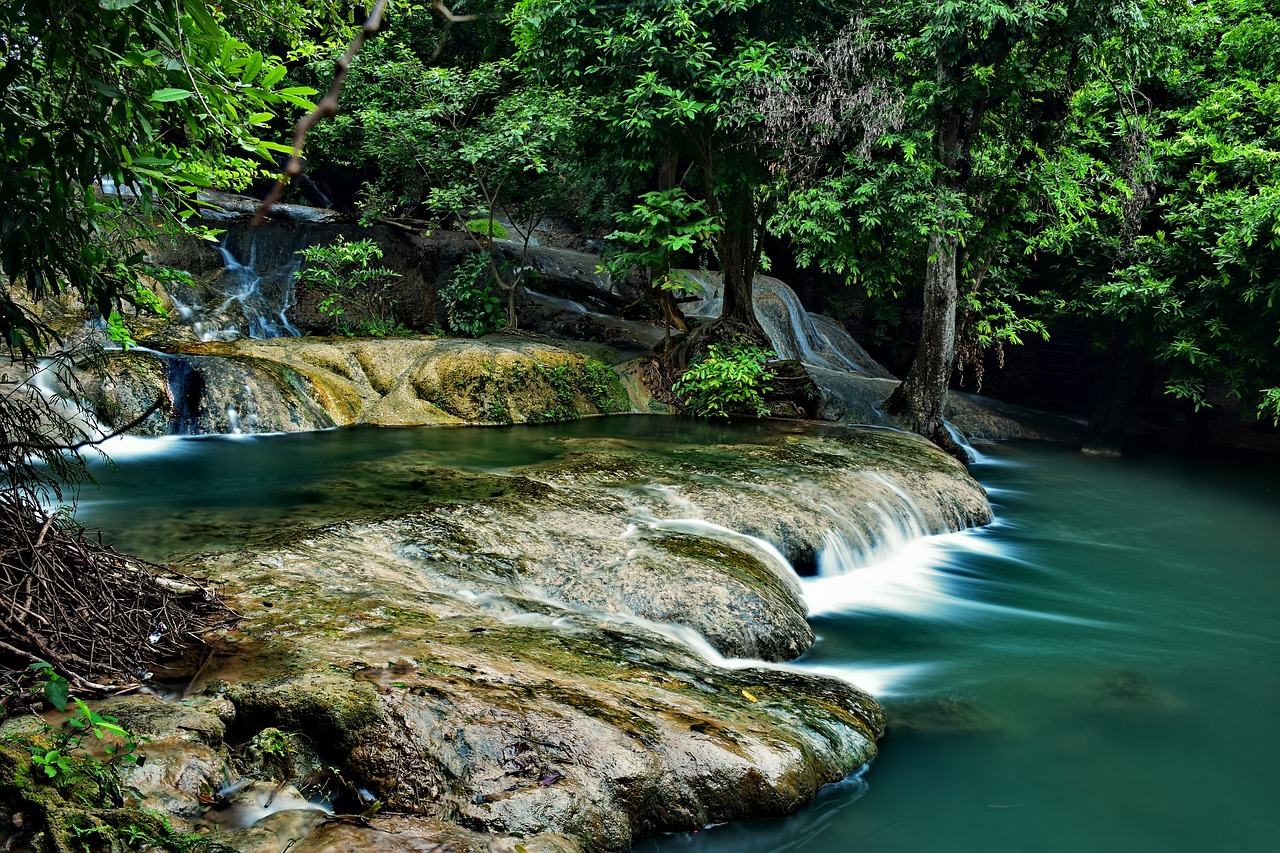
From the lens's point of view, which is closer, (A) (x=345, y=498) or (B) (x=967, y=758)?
(B) (x=967, y=758)

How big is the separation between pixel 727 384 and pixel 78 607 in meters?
11.4

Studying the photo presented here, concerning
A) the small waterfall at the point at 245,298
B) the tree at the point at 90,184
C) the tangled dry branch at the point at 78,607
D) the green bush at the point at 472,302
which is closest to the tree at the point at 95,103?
the tree at the point at 90,184

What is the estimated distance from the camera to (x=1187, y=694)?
20.2ft

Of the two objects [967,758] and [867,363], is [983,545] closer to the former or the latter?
[967,758]

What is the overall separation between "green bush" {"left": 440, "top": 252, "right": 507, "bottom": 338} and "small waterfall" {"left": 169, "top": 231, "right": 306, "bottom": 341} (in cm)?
286

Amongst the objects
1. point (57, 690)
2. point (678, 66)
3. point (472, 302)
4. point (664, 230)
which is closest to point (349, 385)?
point (472, 302)

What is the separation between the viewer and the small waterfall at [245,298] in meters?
14.6

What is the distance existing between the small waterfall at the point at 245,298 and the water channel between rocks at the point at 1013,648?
5.18m

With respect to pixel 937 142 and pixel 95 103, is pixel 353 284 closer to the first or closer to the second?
pixel 937 142

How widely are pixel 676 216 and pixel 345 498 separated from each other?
8551 mm

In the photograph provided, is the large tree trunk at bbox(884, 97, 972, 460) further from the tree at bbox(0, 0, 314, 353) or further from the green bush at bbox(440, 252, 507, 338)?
the tree at bbox(0, 0, 314, 353)

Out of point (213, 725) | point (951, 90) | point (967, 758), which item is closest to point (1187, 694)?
point (967, 758)

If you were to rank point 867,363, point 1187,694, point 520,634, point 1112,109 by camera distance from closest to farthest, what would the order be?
1. point 520,634
2. point 1187,694
3. point 1112,109
4. point 867,363

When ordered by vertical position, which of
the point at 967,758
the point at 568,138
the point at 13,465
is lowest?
the point at 967,758
